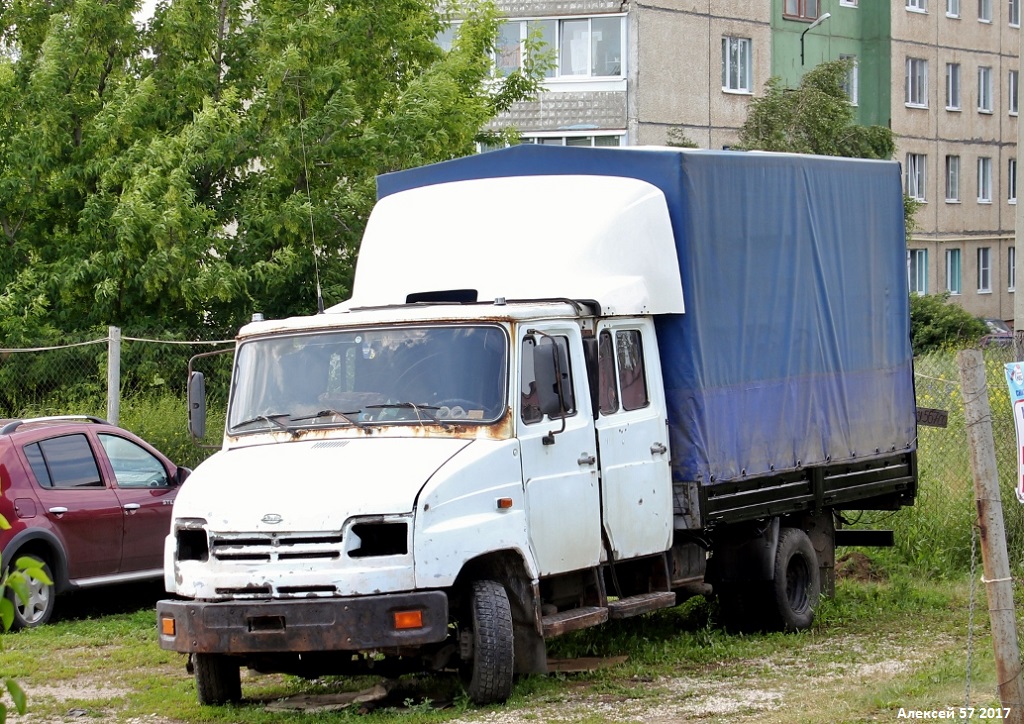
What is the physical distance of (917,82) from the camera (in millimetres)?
51750

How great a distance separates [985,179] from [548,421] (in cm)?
4856

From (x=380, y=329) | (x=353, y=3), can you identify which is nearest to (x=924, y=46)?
(x=353, y=3)

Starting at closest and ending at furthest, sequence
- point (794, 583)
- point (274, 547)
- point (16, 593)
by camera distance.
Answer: point (16, 593), point (274, 547), point (794, 583)

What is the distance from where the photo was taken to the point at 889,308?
13258mm

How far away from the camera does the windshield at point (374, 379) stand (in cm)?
941

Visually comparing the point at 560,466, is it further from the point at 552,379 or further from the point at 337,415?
the point at 337,415

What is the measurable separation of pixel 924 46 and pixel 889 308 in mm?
40927

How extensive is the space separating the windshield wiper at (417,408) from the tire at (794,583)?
11.8 ft

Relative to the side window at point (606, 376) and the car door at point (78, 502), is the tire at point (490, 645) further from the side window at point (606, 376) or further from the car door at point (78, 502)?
the car door at point (78, 502)

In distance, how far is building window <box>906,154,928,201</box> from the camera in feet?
170

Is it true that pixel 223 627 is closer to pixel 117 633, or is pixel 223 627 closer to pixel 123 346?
pixel 117 633

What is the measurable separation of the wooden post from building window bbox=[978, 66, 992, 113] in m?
50.3

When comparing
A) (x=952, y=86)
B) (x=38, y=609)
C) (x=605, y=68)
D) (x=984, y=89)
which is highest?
(x=984, y=89)

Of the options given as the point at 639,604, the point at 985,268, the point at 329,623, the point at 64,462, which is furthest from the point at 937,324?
the point at 329,623
